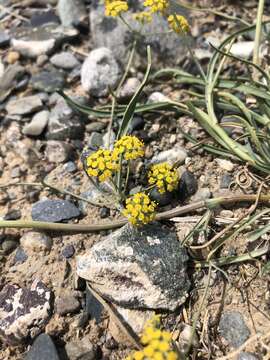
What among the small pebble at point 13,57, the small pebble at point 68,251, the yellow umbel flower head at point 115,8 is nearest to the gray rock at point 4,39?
the small pebble at point 13,57

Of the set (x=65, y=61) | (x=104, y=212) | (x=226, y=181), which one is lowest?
(x=104, y=212)

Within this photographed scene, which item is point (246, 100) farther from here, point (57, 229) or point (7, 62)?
point (7, 62)

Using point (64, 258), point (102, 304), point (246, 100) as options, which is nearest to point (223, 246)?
point (102, 304)

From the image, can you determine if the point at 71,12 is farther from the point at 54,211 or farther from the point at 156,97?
the point at 54,211

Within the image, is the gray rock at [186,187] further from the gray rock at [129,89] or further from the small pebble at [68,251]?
the gray rock at [129,89]

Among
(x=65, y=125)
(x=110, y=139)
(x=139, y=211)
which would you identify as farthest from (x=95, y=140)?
(x=139, y=211)

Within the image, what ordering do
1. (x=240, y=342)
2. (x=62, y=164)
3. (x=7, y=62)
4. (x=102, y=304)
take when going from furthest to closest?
(x=7, y=62)
(x=62, y=164)
(x=102, y=304)
(x=240, y=342)
